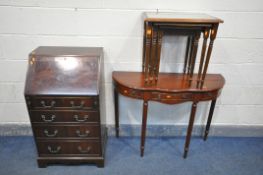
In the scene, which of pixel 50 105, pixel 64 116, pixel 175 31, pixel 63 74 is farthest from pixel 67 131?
pixel 175 31

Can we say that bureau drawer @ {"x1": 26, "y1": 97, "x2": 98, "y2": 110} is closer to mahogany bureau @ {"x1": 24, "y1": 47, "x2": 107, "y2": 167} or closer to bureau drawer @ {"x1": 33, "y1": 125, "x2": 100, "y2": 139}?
mahogany bureau @ {"x1": 24, "y1": 47, "x2": 107, "y2": 167}

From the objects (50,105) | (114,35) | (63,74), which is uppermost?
(114,35)

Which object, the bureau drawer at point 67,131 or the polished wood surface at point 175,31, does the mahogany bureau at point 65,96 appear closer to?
the bureau drawer at point 67,131

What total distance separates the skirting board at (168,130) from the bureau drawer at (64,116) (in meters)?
0.62

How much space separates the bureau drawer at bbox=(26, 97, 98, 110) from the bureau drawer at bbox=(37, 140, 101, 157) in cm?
35

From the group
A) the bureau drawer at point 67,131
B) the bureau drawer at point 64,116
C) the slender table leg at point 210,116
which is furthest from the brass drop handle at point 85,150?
the slender table leg at point 210,116

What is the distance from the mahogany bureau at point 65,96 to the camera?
1.49 m

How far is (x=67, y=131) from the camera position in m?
1.66

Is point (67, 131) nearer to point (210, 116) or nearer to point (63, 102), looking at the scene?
point (63, 102)

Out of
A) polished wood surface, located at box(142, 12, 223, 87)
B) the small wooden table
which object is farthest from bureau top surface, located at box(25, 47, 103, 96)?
polished wood surface, located at box(142, 12, 223, 87)

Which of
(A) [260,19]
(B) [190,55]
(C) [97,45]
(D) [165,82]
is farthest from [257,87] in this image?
(C) [97,45]

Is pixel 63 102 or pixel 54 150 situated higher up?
pixel 63 102

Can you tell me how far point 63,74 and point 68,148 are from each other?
0.66 m

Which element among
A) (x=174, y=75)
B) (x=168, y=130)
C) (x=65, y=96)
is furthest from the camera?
(x=168, y=130)
